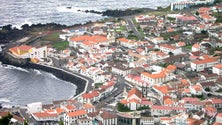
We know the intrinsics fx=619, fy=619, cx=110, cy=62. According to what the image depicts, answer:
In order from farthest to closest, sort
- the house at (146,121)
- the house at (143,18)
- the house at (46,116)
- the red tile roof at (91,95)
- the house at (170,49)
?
the house at (143,18), the house at (170,49), the red tile roof at (91,95), the house at (46,116), the house at (146,121)

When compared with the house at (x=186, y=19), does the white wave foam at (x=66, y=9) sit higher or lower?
lower

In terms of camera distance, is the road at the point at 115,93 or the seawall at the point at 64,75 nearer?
the road at the point at 115,93

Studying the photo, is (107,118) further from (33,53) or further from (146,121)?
(33,53)

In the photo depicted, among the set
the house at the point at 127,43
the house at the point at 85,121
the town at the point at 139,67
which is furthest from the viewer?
the house at the point at 127,43

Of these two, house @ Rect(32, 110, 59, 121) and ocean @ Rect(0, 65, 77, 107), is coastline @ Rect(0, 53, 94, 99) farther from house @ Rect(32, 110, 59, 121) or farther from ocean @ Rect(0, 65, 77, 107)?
house @ Rect(32, 110, 59, 121)

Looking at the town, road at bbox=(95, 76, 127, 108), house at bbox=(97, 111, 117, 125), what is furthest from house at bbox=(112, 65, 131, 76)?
house at bbox=(97, 111, 117, 125)

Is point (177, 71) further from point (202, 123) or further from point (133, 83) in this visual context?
point (202, 123)

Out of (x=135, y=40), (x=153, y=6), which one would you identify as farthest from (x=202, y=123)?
(x=153, y=6)

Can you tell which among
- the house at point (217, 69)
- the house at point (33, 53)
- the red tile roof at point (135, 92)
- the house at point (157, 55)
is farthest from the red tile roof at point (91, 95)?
the house at point (33, 53)

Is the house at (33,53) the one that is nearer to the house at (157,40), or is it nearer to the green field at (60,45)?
the green field at (60,45)

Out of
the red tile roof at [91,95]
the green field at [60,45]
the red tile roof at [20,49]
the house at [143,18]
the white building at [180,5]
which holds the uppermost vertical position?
the white building at [180,5]
